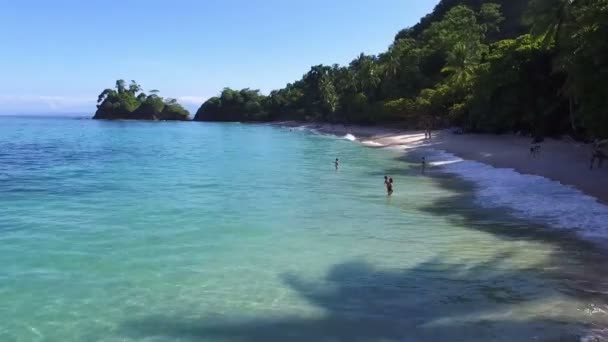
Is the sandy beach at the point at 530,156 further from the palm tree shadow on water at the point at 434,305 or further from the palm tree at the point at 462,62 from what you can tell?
the palm tree shadow on water at the point at 434,305

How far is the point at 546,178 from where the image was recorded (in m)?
27.4

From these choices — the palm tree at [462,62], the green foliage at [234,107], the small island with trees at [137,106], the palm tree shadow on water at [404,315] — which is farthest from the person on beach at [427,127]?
the small island with trees at [137,106]

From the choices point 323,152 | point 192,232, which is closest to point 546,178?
point 192,232

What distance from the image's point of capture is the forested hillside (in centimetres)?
2478

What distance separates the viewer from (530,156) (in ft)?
115

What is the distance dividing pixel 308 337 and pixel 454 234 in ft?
30.5

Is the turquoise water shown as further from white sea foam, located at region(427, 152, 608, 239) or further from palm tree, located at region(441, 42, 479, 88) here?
palm tree, located at region(441, 42, 479, 88)

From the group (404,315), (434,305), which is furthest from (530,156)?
(404,315)

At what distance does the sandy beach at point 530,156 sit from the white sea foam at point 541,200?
91cm

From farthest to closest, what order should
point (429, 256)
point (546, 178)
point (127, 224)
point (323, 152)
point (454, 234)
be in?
point (323, 152) < point (546, 178) < point (127, 224) < point (454, 234) < point (429, 256)

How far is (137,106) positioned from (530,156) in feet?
593

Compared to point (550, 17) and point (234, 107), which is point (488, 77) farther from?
point (234, 107)

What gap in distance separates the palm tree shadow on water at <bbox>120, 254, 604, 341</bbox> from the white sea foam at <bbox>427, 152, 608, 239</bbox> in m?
5.92

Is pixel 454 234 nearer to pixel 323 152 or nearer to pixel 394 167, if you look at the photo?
pixel 394 167
